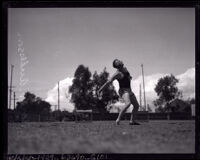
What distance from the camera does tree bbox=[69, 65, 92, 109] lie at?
52.9m

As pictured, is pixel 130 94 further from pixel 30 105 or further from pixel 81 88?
pixel 81 88

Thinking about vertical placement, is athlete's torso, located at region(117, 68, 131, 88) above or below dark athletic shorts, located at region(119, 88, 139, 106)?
above

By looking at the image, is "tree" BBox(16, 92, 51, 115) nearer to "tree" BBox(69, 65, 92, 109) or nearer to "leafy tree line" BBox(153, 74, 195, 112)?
"tree" BBox(69, 65, 92, 109)

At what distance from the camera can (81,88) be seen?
182ft

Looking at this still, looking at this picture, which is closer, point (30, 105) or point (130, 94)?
point (130, 94)

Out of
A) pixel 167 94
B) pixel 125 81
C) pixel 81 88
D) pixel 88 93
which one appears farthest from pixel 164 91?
pixel 125 81

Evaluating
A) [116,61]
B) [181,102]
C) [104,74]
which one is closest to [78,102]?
[104,74]

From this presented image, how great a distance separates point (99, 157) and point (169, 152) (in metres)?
1.04

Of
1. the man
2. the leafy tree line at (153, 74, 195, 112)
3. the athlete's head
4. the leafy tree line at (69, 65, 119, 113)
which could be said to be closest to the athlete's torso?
the man

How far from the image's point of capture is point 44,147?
201 inches
